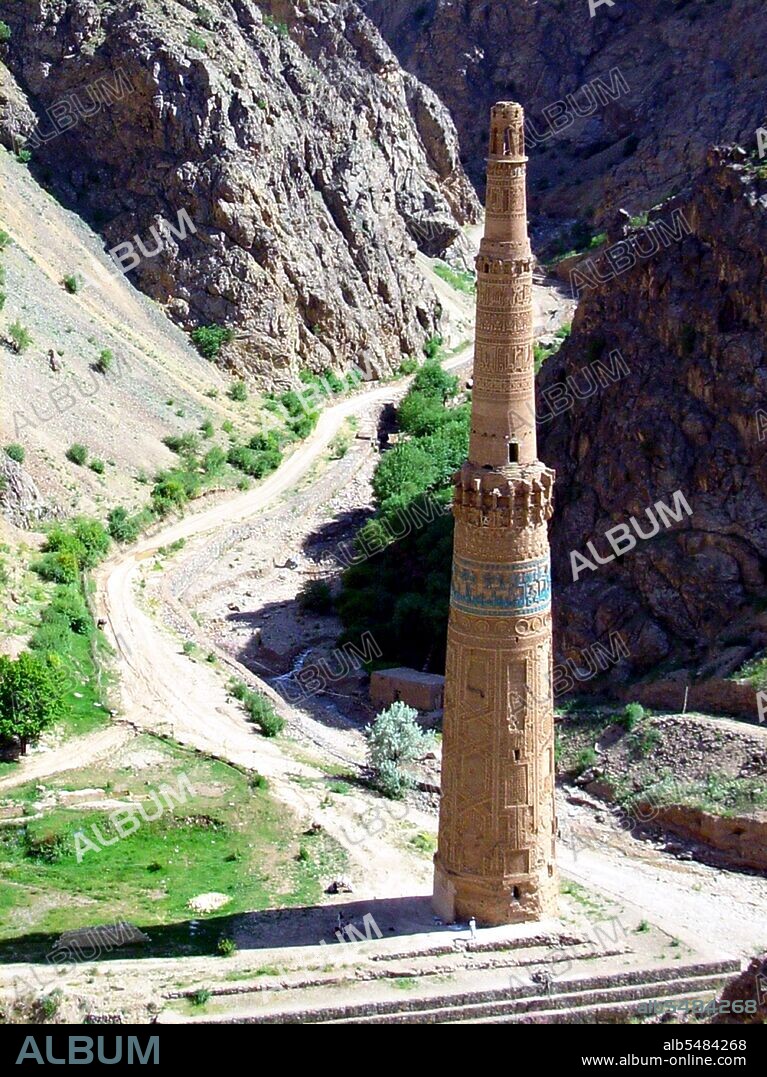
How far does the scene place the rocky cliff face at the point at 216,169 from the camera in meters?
79.5

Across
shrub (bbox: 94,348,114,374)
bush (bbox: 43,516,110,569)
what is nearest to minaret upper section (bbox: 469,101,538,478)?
bush (bbox: 43,516,110,569)

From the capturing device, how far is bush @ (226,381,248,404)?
76.9 m

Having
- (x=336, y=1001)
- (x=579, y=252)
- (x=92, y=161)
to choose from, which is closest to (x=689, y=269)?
(x=336, y=1001)

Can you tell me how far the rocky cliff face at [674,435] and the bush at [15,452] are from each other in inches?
670

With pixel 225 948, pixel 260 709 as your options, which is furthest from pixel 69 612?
pixel 225 948

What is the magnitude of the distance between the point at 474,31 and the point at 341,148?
37567 mm

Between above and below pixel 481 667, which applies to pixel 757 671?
above

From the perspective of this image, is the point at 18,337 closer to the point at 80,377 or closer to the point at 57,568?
the point at 80,377

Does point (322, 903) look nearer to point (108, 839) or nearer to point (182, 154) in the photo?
point (108, 839)

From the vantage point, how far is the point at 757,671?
149 ft

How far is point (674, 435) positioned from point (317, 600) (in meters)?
13.7

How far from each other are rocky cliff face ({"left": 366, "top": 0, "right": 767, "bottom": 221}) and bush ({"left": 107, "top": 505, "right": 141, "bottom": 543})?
4548 cm

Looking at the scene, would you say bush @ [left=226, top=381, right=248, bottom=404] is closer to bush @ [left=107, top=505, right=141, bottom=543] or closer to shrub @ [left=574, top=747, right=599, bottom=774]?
bush @ [left=107, top=505, right=141, bottom=543]

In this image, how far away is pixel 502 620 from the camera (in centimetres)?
3188
